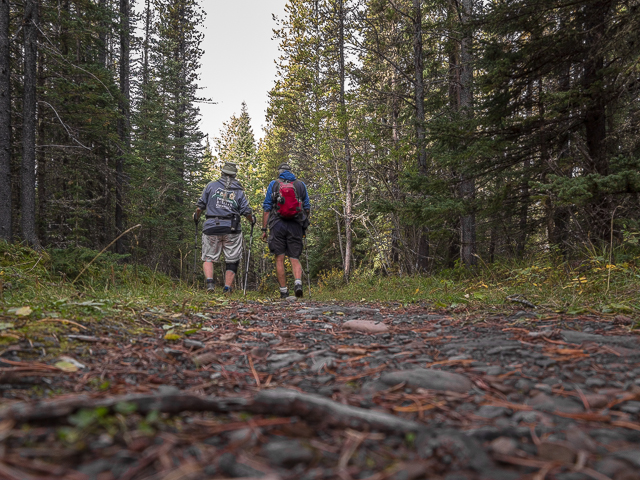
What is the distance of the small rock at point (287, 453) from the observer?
3.40 ft

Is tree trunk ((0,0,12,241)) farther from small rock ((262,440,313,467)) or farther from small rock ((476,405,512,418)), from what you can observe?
small rock ((476,405,512,418))

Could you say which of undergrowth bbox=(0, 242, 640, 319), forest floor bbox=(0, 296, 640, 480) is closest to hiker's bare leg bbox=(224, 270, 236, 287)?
undergrowth bbox=(0, 242, 640, 319)

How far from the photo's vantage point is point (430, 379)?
1778mm

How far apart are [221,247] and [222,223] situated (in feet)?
1.85

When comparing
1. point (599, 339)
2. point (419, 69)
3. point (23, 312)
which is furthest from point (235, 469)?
point (419, 69)

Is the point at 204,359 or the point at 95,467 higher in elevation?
the point at 95,467

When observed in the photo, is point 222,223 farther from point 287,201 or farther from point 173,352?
point 173,352

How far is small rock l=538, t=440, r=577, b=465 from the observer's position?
1.08 meters

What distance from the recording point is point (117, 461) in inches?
38.1

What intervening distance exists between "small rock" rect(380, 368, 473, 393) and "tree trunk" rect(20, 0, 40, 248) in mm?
8619

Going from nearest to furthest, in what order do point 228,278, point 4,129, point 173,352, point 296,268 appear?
1. point 173,352
2. point 4,129
3. point 228,278
4. point 296,268

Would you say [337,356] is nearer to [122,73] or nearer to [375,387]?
[375,387]

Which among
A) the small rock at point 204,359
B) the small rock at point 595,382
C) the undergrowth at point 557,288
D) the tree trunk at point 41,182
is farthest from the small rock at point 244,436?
the tree trunk at point 41,182

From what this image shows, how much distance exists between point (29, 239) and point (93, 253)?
3.87 ft
